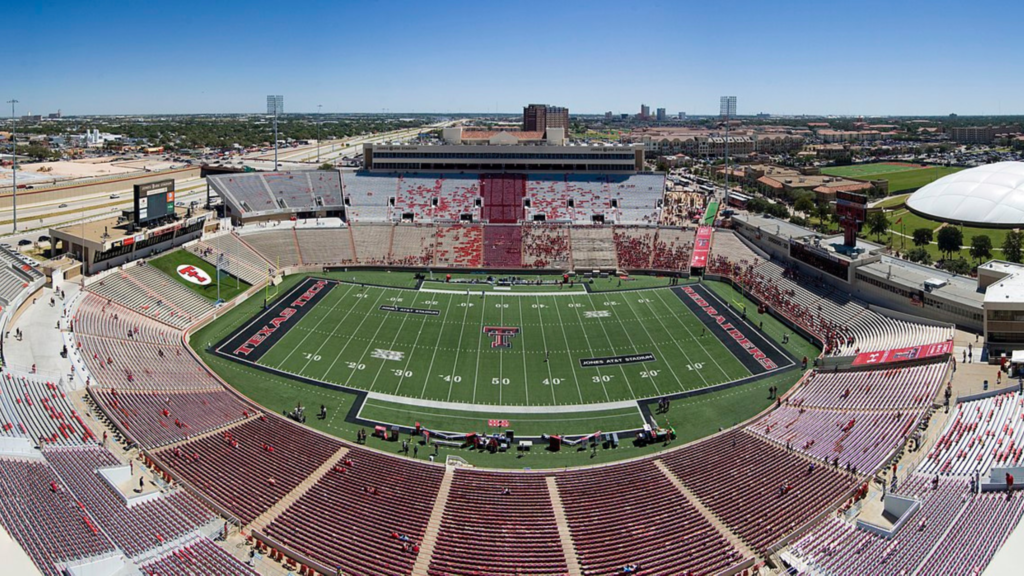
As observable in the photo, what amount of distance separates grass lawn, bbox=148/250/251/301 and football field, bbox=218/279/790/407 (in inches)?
160

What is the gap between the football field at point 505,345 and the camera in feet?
112

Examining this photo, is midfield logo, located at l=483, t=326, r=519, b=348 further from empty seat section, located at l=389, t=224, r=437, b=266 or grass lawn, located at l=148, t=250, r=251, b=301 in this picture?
grass lawn, located at l=148, t=250, r=251, b=301

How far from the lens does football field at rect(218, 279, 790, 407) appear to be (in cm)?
3409

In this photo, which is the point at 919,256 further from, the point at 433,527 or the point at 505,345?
the point at 433,527

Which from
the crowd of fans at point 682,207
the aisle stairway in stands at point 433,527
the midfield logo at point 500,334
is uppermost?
the crowd of fans at point 682,207

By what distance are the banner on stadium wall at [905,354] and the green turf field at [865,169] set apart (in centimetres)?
10126

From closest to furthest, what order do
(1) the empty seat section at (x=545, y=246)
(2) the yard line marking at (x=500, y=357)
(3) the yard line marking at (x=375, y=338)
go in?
1. (2) the yard line marking at (x=500, y=357)
2. (3) the yard line marking at (x=375, y=338)
3. (1) the empty seat section at (x=545, y=246)

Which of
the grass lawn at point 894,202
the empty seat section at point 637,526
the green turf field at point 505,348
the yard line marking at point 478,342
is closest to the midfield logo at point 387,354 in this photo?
the green turf field at point 505,348

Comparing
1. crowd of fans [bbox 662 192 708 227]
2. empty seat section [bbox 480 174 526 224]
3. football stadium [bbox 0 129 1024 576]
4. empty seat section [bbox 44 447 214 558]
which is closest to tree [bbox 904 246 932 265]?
football stadium [bbox 0 129 1024 576]

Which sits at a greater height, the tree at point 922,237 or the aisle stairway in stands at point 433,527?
the tree at point 922,237

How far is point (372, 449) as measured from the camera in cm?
2769

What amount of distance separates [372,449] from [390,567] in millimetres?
8705

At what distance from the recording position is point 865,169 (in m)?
137

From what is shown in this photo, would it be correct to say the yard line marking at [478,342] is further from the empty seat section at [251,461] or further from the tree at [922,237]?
the tree at [922,237]
